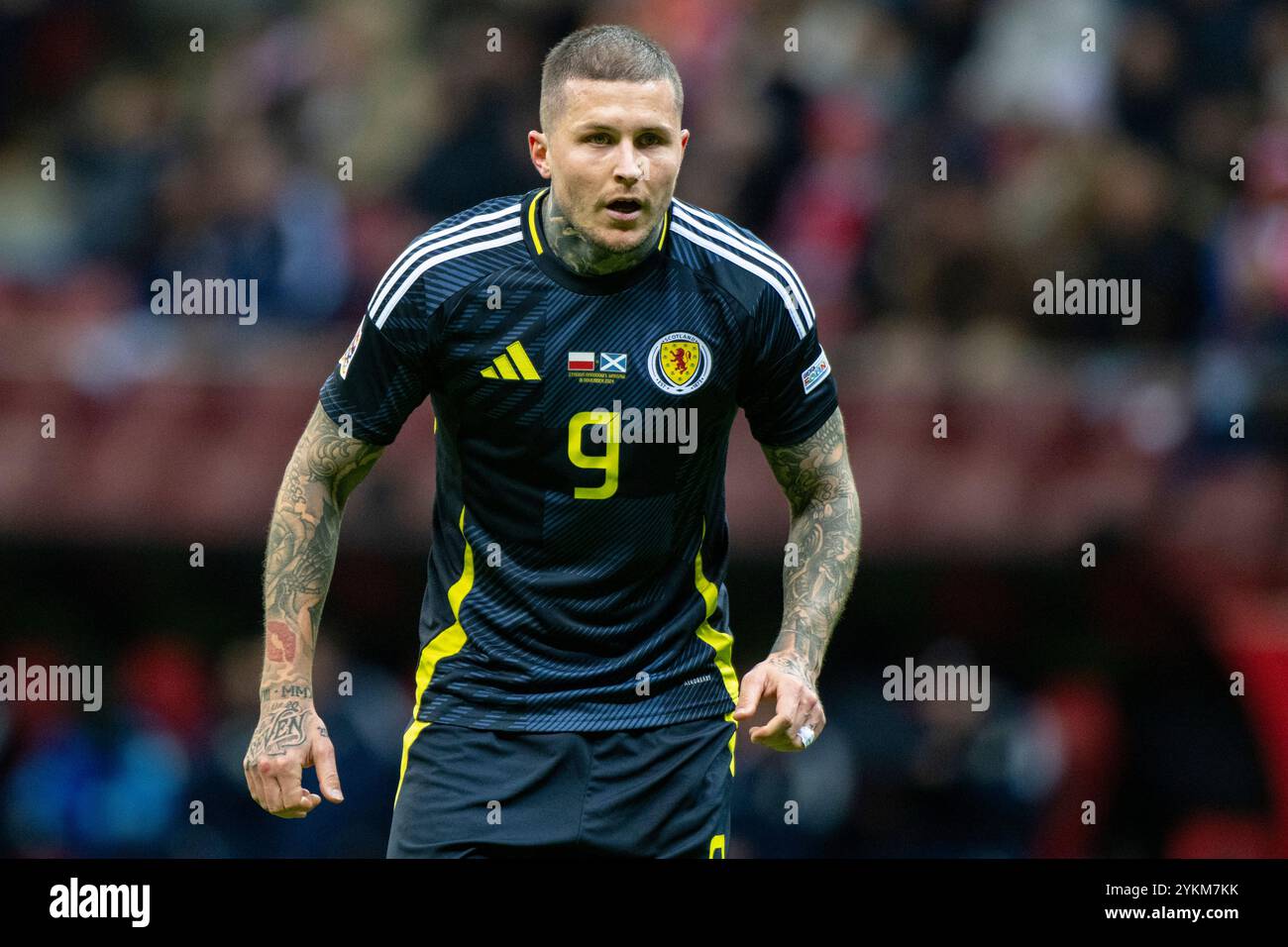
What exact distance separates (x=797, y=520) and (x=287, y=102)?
23.1 feet

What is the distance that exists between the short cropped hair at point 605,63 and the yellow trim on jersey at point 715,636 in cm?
103

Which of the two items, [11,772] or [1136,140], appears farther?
[1136,140]

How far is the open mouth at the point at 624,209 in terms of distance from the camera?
189 inches

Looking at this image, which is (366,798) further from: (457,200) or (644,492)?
(644,492)

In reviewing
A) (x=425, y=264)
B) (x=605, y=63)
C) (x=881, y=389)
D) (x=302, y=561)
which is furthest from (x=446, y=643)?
(x=881, y=389)

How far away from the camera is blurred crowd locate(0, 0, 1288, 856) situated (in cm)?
938

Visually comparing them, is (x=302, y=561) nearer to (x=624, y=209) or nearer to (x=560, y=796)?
(x=560, y=796)

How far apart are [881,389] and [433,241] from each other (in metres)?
4.85

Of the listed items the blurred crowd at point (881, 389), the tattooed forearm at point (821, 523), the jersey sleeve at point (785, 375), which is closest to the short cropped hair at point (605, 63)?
the jersey sleeve at point (785, 375)

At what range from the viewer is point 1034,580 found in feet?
31.8

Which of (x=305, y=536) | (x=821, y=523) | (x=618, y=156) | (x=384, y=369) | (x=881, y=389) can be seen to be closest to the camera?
(x=618, y=156)

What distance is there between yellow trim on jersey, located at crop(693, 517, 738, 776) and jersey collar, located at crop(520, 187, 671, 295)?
0.59 m

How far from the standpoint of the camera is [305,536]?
501 cm

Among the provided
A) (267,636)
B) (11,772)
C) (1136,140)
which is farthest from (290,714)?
(1136,140)
